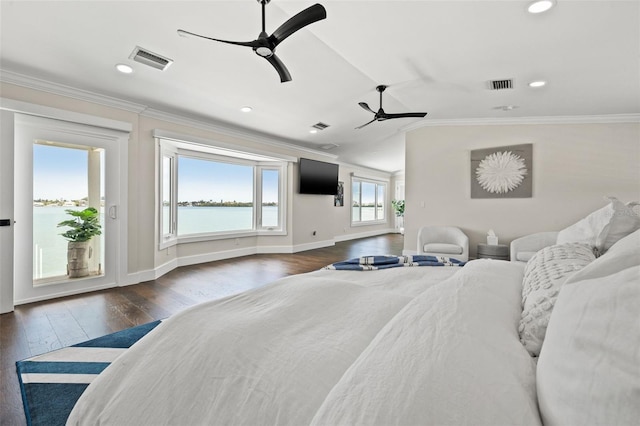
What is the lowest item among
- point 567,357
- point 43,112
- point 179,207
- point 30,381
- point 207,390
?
point 30,381

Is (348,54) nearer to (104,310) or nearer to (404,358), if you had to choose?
(404,358)

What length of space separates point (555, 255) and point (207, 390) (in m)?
1.30

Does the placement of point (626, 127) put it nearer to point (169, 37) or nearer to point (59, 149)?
point (169, 37)

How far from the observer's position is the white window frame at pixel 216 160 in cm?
443

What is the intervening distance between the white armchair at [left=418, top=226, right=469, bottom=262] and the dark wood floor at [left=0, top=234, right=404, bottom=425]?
6.34ft

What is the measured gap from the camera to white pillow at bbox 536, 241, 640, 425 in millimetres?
382

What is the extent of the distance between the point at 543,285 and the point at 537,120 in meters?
4.97

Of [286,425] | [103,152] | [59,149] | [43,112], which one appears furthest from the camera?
[103,152]

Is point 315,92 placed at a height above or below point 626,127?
above

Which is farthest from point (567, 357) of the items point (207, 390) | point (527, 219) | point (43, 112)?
point (527, 219)

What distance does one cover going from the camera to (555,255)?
110 cm

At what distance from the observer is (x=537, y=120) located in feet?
15.0

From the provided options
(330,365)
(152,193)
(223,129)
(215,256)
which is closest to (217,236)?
(215,256)

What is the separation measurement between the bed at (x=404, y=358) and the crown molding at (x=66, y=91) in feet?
12.6
